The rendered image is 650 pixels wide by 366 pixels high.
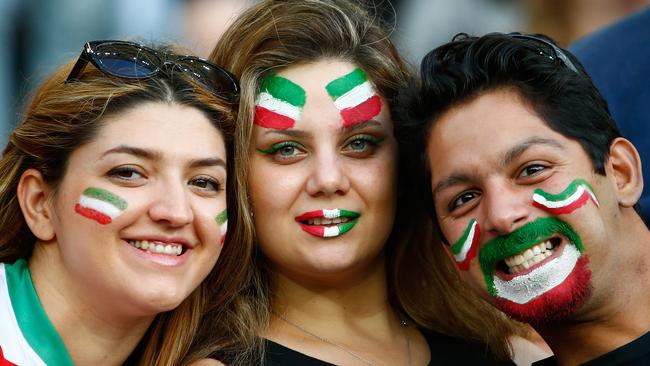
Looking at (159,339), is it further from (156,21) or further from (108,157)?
(156,21)

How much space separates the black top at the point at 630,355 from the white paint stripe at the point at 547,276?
0.33m

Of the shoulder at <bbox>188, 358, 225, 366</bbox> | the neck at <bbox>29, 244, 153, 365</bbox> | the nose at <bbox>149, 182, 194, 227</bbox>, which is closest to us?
the nose at <bbox>149, 182, 194, 227</bbox>

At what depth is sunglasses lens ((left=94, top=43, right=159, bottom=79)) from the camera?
352 centimetres

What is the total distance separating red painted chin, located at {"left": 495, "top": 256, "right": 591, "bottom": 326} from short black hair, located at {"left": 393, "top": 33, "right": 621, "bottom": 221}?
1.14 feet

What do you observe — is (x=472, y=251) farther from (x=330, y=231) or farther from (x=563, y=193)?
(x=330, y=231)

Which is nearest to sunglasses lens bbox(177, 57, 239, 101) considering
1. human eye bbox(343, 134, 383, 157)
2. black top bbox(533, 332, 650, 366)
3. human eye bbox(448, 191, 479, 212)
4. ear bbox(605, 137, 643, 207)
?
human eye bbox(343, 134, 383, 157)

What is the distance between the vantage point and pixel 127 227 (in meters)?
3.36

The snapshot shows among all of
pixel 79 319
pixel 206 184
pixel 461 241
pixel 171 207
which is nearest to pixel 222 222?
pixel 206 184

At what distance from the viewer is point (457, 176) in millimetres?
3396

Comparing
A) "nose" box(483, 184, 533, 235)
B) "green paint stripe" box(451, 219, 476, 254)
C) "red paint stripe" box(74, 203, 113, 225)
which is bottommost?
"red paint stripe" box(74, 203, 113, 225)

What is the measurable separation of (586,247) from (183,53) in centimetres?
161

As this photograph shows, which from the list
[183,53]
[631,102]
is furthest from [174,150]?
[631,102]

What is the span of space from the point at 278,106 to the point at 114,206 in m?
0.71

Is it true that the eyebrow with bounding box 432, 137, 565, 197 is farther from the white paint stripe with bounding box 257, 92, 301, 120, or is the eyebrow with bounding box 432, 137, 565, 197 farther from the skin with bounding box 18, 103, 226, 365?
the skin with bounding box 18, 103, 226, 365
